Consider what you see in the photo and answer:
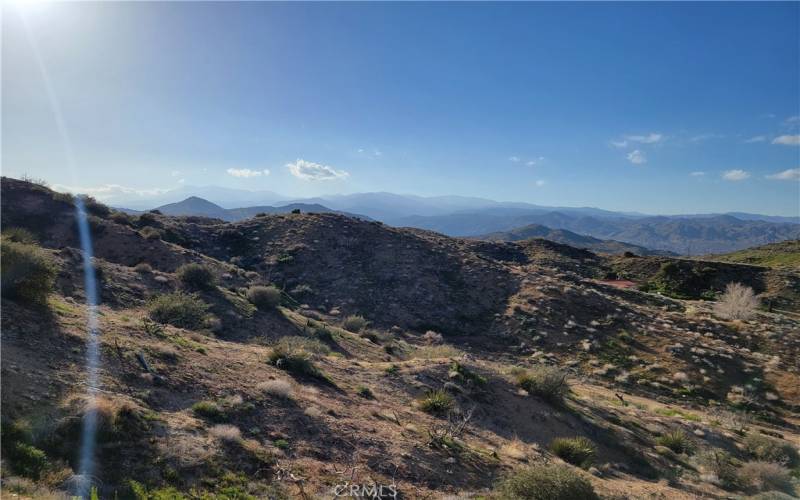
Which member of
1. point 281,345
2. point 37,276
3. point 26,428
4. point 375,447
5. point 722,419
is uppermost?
point 37,276

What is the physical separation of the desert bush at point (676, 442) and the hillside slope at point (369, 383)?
78 mm

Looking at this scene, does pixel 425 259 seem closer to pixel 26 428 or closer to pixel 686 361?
pixel 686 361

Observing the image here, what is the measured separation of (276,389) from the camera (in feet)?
34.3

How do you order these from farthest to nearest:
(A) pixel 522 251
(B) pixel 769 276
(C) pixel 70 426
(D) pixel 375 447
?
1. (A) pixel 522 251
2. (B) pixel 769 276
3. (D) pixel 375 447
4. (C) pixel 70 426

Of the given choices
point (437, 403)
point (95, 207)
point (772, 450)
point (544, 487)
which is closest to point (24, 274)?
point (437, 403)

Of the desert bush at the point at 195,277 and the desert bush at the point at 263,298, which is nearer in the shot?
the desert bush at the point at 195,277

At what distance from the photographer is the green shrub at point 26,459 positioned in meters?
5.64

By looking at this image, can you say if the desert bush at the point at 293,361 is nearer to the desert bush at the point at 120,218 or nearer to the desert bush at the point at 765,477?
the desert bush at the point at 765,477

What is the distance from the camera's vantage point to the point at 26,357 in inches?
318

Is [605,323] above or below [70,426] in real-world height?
below

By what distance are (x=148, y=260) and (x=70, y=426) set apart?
2017 centimetres

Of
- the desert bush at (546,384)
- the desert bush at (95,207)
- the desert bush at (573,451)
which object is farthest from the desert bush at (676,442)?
the desert bush at (95,207)

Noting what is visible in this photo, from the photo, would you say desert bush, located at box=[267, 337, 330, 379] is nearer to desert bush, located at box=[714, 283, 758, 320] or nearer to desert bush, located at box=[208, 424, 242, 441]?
desert bush, located at box=[208, 424, 242, 441]

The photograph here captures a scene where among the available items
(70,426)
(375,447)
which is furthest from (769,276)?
→ (70,426)
